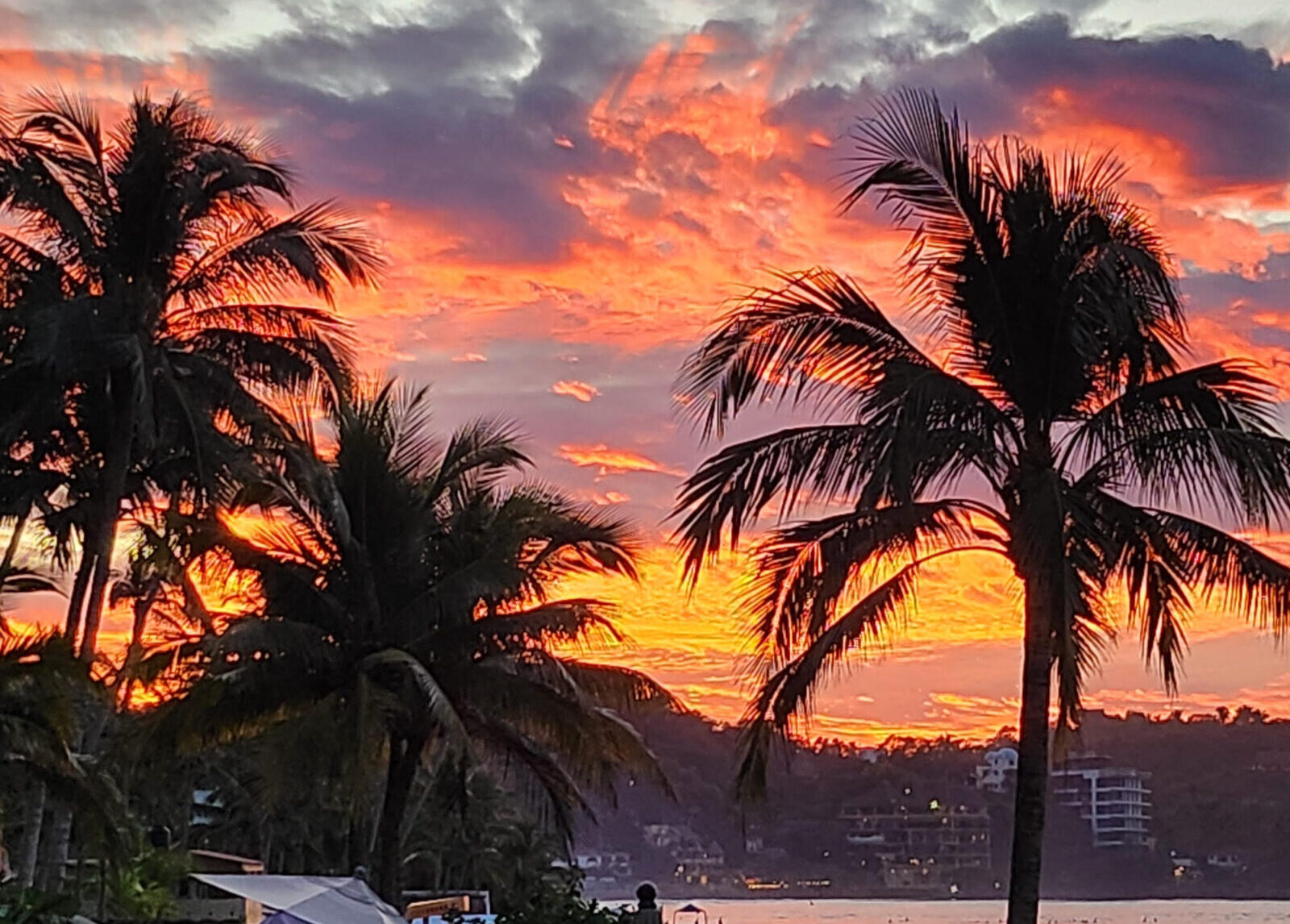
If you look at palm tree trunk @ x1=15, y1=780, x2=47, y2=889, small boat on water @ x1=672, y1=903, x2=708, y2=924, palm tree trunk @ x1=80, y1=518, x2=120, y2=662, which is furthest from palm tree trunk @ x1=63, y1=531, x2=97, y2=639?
small boat on water @ x1=672, y1=903, x2=708, y2=924

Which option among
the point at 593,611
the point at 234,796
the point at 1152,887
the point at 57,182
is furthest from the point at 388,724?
the point at 1152,887

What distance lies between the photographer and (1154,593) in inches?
495

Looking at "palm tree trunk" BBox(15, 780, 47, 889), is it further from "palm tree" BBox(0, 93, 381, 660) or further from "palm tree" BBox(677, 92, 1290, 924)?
"palm tree" BBox(677, 92, 1290, 924)

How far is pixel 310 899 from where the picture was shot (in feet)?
46.1

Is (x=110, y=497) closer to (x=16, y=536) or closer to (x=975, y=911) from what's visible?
(x=16, y=536)

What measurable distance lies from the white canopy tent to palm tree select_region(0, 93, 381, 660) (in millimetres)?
5200

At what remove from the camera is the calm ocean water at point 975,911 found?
3479 inches

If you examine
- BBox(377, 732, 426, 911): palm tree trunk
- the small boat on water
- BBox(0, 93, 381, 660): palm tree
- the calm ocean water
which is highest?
BBox(0, 93, 381, 660): palm tree

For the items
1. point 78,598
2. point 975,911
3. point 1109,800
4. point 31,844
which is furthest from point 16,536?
point 975,911

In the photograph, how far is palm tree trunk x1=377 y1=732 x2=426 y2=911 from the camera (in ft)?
63.5

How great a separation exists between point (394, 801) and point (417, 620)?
227cm

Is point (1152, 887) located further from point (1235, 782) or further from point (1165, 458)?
point (1165, 458)

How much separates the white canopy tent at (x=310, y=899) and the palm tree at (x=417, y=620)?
9.90 ft

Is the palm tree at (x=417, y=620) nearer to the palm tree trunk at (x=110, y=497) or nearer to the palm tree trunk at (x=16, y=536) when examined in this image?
the palm tree trunk at (x=110, y=497)
